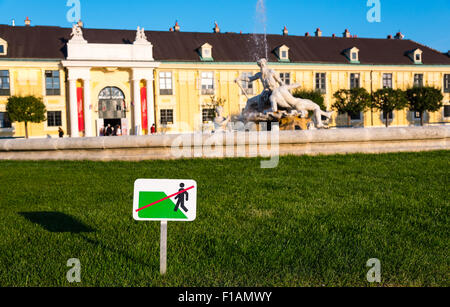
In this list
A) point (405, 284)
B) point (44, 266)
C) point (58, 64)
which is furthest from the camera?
point (58, 64)

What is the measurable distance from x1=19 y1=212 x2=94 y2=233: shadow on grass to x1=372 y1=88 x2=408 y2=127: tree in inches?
1877

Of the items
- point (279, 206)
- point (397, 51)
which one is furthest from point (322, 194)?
point (397, 51)

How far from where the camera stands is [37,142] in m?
11.9

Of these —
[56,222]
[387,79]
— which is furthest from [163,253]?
[387,79]

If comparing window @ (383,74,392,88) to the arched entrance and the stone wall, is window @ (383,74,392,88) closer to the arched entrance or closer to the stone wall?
the arched entrance

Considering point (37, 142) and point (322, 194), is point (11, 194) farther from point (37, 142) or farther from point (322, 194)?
point (322, 194)

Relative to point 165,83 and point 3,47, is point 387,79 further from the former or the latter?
point 3,47

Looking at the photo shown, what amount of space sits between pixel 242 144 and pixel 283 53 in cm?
4335

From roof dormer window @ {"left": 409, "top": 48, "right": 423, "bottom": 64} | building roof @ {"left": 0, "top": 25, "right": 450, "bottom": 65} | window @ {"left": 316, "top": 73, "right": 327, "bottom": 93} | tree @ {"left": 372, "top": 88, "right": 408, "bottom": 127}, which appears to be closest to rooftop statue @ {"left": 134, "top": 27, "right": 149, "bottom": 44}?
building roof @ {"left": 0, "top": 25, "right": 450, "bottom": 65}

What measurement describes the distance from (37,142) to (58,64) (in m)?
37.0

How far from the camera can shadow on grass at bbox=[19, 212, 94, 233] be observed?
5.25 meters

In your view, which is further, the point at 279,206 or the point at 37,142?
the point at 37,142

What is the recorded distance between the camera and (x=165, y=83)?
161 feet
